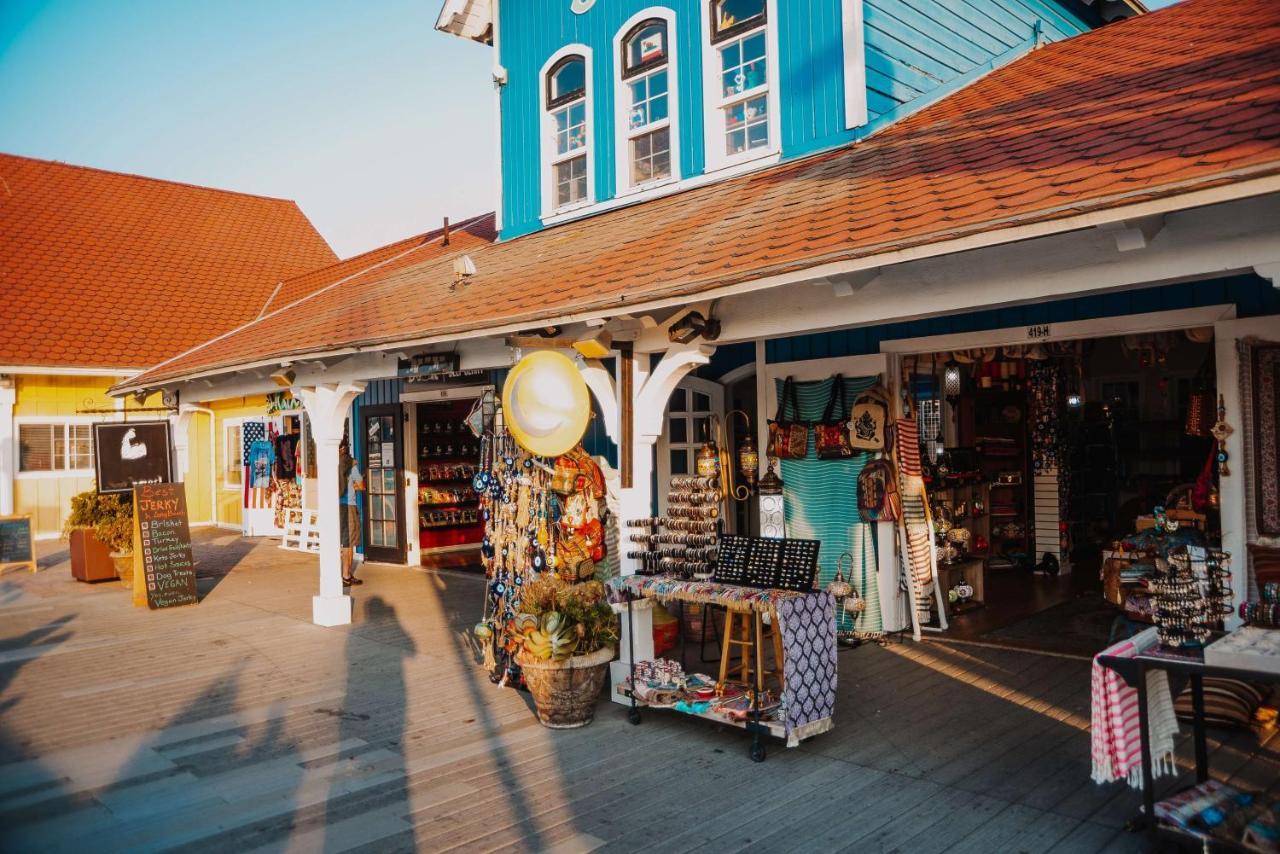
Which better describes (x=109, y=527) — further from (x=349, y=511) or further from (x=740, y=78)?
(x=740, y=78)

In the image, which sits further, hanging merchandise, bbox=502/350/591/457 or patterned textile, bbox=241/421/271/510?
patterned textile, bbox=241/421/271/510

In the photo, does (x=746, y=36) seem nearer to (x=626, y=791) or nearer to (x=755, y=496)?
(x=755, y=496)

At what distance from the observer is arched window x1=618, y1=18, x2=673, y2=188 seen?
30.6 feet

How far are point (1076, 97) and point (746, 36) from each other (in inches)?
133

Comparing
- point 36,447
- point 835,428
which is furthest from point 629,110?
point 36,447

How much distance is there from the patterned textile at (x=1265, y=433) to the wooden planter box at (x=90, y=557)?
13184 mm

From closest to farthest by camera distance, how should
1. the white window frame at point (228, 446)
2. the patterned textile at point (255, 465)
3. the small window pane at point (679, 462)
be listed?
the small window pane at point (679, 462)
the patterned textile at point (255, 465)
the white window frame at point (228, 446)

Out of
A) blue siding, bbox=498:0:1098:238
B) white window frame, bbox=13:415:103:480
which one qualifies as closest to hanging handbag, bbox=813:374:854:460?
blue siding, bbox=498:0:1098:238

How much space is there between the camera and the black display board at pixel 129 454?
1152 cm

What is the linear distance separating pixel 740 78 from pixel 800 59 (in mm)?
696

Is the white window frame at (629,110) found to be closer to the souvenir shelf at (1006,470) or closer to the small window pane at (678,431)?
the small window pane at (678,431)

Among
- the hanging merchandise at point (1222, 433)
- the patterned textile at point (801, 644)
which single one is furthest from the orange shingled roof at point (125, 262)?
the hanging merchandise at point (1222, 433)

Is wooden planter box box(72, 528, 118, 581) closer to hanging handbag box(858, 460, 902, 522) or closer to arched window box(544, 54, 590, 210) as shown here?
arched window box(544, 54, 590, 210)

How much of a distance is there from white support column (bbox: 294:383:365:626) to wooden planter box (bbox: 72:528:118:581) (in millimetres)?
4766
